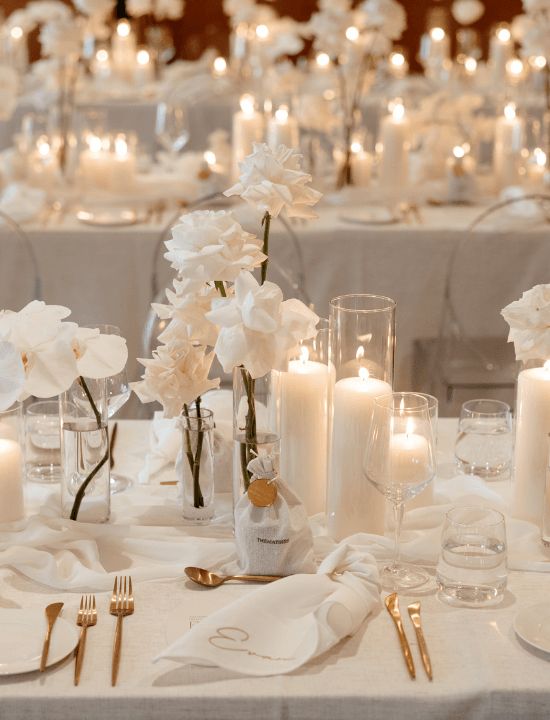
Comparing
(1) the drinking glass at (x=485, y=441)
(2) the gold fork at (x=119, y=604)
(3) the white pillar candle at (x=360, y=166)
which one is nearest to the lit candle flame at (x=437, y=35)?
(3) the white pillar candle at (x=360, y=166)

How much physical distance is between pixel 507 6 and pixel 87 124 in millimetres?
4541

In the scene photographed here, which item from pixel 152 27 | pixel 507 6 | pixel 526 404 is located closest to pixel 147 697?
pixel 526 404

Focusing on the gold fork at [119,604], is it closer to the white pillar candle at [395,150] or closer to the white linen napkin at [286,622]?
the white linen napkin at [286,622]

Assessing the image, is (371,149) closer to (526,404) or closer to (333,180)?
(333,180)

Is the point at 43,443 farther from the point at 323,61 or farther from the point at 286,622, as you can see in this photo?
the point at 323,61

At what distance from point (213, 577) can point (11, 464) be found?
0.38 m

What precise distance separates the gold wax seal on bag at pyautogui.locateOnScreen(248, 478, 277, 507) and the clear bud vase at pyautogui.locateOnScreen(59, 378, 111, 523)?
28cm

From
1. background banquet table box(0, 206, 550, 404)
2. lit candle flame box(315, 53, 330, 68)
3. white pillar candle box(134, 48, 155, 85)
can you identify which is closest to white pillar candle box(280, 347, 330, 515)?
background banquet table box(0, 206, 550, 404)

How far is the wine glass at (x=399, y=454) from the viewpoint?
149 centimetres

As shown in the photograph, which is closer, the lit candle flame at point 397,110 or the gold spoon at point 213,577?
the gold spoon at point 213,577

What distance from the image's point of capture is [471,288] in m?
3.59

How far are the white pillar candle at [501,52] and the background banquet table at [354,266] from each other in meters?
2.37

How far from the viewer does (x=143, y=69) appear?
5883 mm

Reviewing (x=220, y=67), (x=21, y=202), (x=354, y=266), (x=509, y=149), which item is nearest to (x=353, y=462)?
(x=354, y=266)
